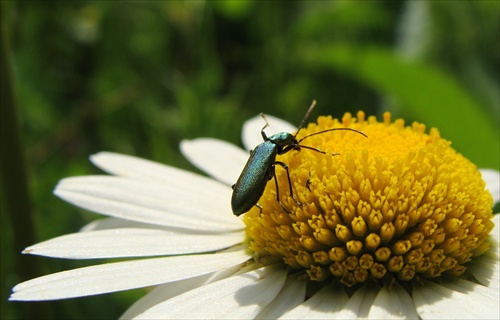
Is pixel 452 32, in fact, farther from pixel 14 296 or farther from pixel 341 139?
pixel 14 296

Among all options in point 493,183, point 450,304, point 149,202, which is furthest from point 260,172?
point 493,183

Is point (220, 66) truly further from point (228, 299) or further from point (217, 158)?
point (228, 299)

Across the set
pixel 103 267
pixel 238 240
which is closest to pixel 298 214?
pixel 238 240

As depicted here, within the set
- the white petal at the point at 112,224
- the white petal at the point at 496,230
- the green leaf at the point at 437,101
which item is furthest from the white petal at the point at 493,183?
the white petal at the point at 112,224

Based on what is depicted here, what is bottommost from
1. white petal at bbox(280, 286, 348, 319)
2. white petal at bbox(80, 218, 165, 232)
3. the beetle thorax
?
white petal at bbox(280, 286, 348, 319)

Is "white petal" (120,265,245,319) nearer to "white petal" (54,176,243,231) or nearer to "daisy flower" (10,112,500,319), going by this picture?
"daisy flower" (10,112,500,319)

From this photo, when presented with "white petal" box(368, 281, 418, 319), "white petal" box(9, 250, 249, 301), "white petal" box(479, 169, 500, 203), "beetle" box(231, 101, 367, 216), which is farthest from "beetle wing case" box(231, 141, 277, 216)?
"white petal" box(479, 169, 500, 203)
